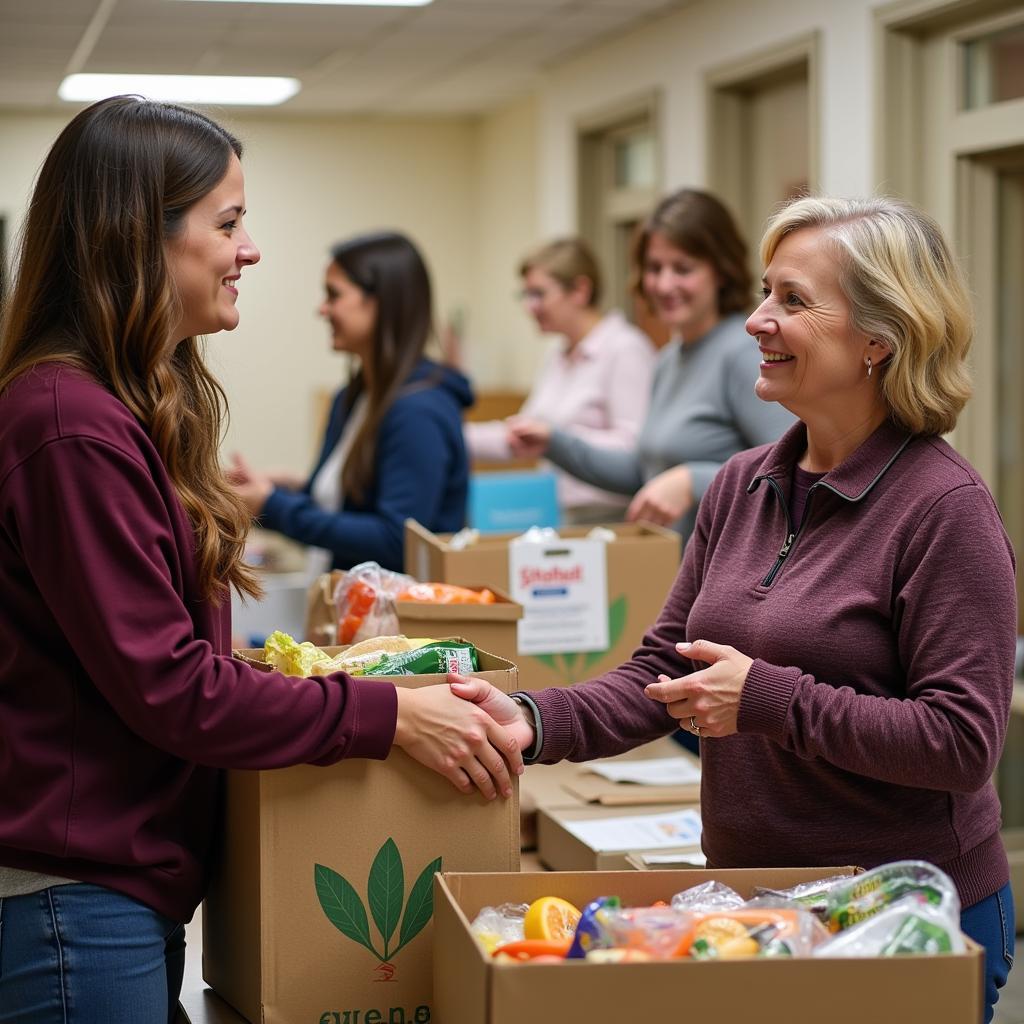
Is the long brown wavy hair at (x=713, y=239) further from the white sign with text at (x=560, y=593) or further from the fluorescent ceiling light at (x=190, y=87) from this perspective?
the fluorescent ceiling light at (x=190, y=87)

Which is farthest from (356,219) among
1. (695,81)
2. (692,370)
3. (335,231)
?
(692,370)

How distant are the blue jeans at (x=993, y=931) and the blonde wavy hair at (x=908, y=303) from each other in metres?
0.53

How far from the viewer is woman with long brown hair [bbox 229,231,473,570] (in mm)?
2840

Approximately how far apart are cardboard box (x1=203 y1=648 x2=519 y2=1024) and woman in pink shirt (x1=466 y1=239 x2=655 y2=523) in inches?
98.4

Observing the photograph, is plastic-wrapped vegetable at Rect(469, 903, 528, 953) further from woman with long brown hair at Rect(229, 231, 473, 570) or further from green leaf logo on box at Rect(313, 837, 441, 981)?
woman with long brown hair at Rect(229, 231, 473, 570)

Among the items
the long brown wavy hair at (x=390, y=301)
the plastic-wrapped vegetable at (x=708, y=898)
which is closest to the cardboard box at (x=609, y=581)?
the long brown wavy hair at (x=390, y=301)

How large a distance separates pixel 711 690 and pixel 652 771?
3.21 ft

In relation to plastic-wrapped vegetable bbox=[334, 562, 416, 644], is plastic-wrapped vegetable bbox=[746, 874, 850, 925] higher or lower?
lower

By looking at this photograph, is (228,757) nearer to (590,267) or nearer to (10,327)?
(10,327)

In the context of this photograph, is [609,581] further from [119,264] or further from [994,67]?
[994,67]

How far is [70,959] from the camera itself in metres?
1.29

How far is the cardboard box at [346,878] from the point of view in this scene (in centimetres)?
137

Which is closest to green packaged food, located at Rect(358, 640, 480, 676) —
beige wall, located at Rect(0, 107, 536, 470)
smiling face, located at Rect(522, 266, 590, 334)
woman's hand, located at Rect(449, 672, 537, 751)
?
woman's hand, located at Rect(449, 672, 537, 751)

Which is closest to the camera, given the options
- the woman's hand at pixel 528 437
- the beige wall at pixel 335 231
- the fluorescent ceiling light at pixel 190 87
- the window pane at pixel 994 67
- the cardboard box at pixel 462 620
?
the cardboard box at pixel 462 620
